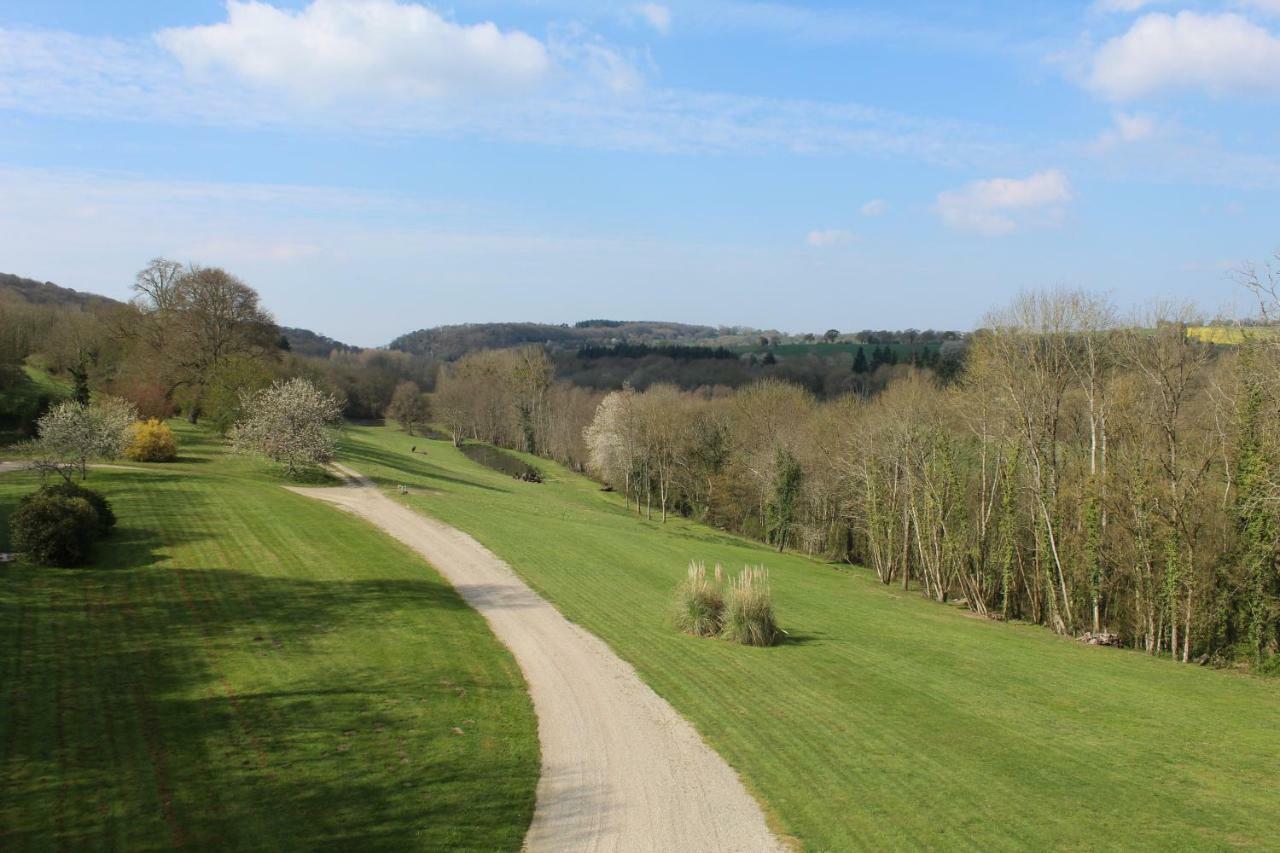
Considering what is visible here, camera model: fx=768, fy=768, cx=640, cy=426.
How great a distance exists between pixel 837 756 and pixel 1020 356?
23532 mm

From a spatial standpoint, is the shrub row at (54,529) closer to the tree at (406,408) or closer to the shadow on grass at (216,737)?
the shadow on grass at (216,737)

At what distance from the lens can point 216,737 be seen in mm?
11156

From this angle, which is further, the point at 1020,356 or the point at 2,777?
the point at 1020,356

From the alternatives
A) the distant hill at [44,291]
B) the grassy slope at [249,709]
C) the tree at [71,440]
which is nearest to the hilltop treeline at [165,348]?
the tree at [71,440]

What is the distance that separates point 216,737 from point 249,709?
1105 mm

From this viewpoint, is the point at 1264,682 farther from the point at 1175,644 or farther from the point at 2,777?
the point at 2,777

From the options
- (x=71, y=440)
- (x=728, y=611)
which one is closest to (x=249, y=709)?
(x=728, y=611)

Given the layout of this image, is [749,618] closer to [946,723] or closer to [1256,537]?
[946,723]

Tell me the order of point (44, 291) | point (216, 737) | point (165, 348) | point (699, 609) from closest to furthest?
point (216, 737) < point (699, 609) < point (165, 348) < point (44, 291)

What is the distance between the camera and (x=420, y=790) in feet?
33.9

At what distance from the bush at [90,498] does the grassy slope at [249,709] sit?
551mm

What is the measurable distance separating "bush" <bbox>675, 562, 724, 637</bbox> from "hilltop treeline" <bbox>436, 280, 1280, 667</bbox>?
16305mm

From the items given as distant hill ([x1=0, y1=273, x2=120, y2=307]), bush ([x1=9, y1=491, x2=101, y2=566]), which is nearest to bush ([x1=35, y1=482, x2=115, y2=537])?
bush ([x1=9, y1=491, x2=101, y2=566])

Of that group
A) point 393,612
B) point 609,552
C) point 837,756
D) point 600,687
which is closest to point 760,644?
point 600,687
